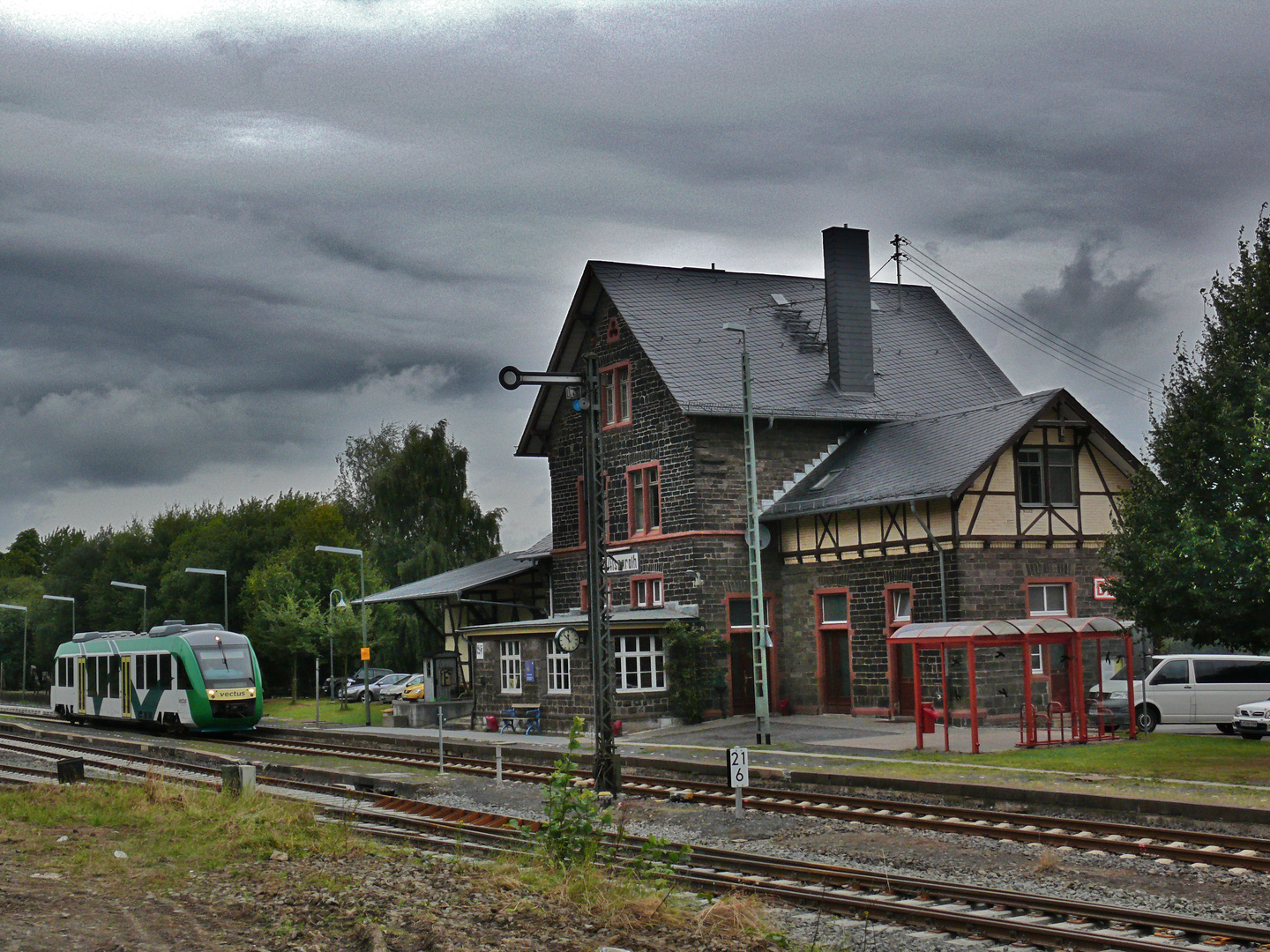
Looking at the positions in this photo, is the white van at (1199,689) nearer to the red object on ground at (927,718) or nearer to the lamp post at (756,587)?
the red object on ground at (927,718)

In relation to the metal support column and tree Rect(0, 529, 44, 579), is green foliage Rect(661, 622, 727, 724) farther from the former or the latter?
tree Rect(0, 529, 44, 579)

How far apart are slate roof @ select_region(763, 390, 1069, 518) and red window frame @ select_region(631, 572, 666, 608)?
11.6 feet

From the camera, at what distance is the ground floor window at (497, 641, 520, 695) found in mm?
35812

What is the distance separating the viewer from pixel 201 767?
26703 mm

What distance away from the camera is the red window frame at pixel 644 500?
120 feet

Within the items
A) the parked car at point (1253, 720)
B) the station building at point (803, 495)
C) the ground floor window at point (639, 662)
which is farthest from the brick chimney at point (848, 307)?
the parked car at point (1253, 720)

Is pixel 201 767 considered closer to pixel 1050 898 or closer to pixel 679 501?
pixel 679 501

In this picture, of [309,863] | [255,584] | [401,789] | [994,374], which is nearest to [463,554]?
[255,584]

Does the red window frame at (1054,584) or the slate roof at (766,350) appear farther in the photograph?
the slate roof at (766,350)

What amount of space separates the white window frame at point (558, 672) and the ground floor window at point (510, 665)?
141cm

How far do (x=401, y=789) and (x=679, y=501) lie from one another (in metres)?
14.4

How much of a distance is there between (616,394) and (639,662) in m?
8.43

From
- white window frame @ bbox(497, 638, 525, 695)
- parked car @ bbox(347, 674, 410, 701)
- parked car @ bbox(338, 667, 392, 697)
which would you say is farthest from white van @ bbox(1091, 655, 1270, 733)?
parked car @ bbox(338, 667, 392, 697)

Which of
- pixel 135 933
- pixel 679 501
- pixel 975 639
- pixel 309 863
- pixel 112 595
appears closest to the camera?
pixel 135 933
